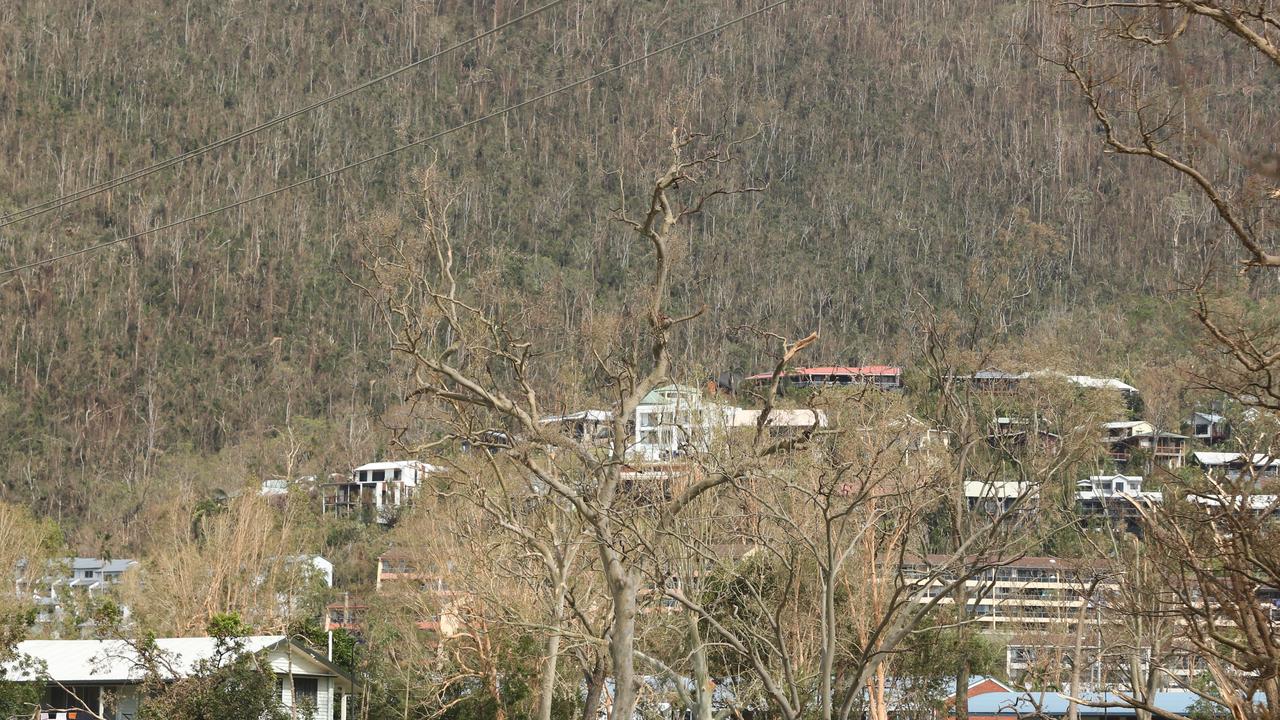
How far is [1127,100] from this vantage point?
11.0 m

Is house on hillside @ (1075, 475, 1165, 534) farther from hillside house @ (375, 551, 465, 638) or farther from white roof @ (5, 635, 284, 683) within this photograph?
white roof @ (5, 635, 284, 683)

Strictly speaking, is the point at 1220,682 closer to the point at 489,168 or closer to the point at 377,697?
the point at 377,697

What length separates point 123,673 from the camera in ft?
109

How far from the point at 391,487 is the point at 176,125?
402ft

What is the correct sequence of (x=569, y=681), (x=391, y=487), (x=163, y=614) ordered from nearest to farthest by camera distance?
(x=569, y=681) < (x=163, y=614) < (x=391, y=487)

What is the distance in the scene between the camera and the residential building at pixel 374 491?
8606 centimetres

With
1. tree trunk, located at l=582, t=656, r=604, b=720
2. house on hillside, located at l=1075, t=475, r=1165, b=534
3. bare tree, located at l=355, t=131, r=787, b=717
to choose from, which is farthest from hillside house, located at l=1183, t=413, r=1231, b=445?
bare tree, located at l=355, t=131, r=787, b=717

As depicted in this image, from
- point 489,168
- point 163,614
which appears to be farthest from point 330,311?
point 163,614

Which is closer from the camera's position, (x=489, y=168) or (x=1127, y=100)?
(x=1127, y=100)

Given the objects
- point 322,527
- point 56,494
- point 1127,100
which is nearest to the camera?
point 1127,100

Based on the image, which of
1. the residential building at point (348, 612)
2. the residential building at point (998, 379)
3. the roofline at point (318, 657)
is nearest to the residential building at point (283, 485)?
the residential building at point (348, 612)

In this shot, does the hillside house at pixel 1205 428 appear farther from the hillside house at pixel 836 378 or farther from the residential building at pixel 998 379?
the hillside house at pixel 836 378

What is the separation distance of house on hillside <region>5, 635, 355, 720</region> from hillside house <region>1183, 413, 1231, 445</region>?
67120 millimetres

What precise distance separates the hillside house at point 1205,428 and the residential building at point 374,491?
48894 millimetres
